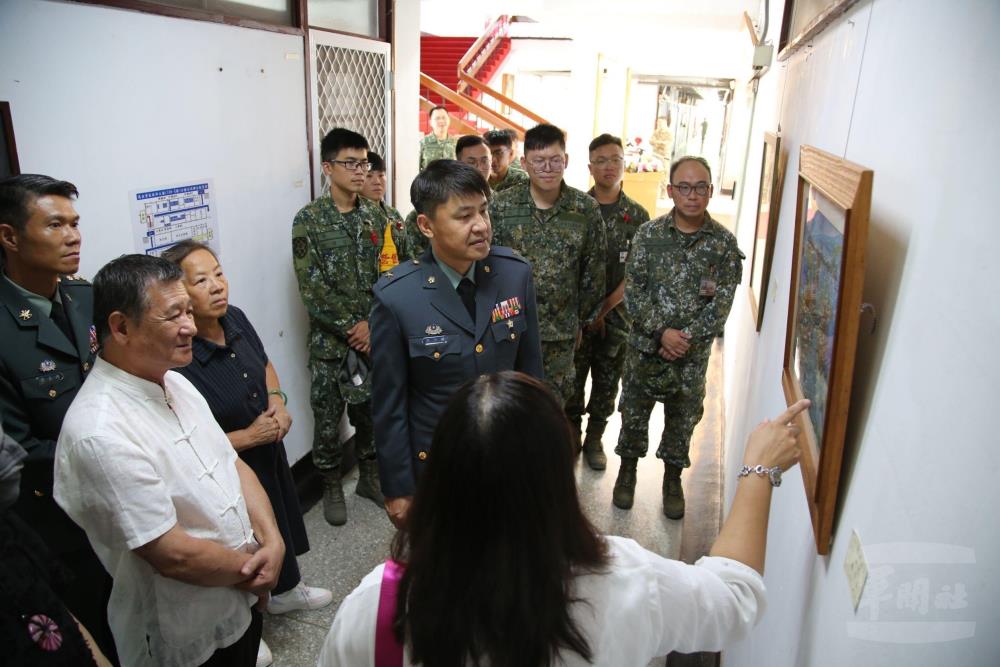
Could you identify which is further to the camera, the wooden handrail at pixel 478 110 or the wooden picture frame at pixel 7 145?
the wooden handrail at pixel 478 110

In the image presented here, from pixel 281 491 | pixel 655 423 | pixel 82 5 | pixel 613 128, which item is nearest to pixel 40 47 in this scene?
pixel 82 5

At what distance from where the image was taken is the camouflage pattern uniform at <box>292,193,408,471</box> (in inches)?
111

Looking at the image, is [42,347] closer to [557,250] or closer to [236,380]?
[236,380]

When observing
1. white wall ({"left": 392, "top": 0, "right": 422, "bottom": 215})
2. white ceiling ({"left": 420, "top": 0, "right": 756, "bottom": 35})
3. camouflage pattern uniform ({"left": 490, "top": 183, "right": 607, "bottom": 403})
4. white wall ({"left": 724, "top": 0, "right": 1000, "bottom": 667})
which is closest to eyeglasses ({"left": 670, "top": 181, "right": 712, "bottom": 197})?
camouflage pattern uniform ({"left": 490, "top": 183, "right": 607, "bottom": 403})

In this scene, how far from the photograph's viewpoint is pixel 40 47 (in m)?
1.79

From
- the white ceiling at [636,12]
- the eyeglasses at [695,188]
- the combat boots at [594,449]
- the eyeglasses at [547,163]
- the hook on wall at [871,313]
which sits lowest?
the combat boots at [594,449]

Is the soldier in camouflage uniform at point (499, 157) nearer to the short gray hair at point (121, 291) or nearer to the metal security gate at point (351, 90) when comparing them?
the metal security gate at point (351, 90)

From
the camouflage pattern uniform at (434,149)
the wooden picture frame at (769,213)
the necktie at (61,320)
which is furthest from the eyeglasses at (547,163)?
the camouflage pattern uniform at (434,149)

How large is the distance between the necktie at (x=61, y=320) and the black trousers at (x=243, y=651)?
0.91 meters

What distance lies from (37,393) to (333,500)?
163 cm

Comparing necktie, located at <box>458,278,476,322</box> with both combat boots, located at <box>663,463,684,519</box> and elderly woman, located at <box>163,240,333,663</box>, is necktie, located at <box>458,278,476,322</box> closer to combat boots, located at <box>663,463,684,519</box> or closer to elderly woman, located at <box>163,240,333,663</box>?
elderly woman, located at <box>163,240,333,663</box>

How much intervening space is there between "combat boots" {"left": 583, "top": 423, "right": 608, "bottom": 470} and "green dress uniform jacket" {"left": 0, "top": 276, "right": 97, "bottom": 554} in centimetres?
247

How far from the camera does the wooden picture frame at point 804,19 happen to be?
1418 millimetres

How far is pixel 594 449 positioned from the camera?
3.60 m
